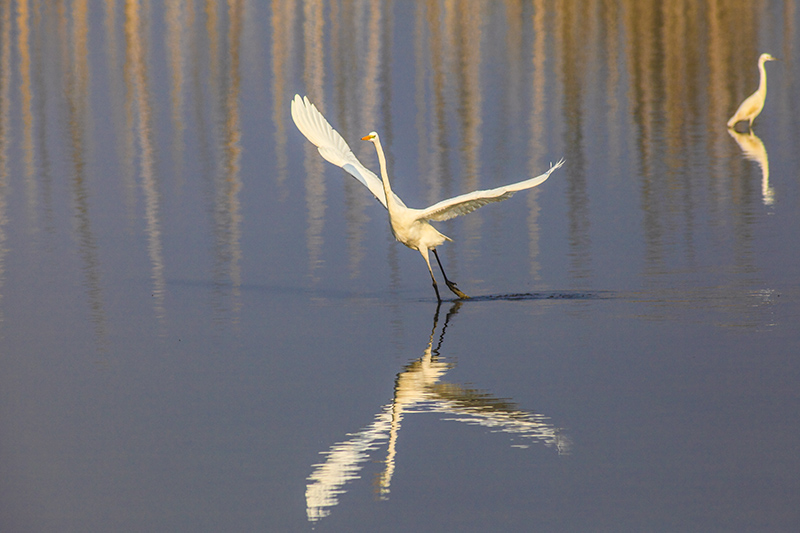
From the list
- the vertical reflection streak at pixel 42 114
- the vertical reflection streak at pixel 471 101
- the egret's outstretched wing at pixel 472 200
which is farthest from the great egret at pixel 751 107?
the vertical reflection streak at pixel 42 114

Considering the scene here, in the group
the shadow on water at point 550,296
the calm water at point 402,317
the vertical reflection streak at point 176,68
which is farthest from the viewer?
the vertical reflection streak at point 176,68

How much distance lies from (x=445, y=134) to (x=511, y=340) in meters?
11.1

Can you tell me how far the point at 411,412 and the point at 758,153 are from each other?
11844 mm

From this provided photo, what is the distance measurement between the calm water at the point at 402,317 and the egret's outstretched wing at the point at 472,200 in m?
0.78

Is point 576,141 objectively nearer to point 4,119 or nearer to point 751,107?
point 751,107

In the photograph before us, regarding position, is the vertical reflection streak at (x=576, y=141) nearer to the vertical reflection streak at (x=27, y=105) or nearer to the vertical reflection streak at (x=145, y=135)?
the vertical reflection streak at (x=145, y=135)

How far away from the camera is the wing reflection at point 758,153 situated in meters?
14.4

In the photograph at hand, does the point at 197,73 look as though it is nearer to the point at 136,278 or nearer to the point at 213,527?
the point at 136,278

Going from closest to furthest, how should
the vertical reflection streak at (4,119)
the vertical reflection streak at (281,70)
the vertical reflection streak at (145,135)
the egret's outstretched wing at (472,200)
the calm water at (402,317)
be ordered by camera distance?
the calm water at (402,317) → the egret's outstretched wing at (472,200) → the vertical reflection streak at (145,135) → the vertical reflection streak at (4,119) → the vertical reflection streak at (281,70)

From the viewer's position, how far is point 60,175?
57.2ft

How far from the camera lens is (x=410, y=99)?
76.6ft

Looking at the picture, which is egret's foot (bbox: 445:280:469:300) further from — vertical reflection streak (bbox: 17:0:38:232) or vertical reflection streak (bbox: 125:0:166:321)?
vertical reflection streak (bbox: 17:0:38:232)

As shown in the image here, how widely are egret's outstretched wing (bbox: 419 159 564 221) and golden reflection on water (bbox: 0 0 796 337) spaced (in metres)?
1.27

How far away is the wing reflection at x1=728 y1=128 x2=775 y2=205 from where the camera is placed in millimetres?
14359
